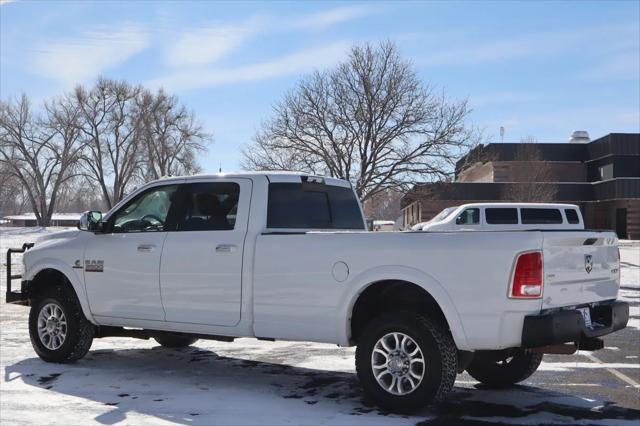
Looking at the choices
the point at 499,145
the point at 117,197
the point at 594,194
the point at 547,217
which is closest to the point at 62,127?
the point at 117,197

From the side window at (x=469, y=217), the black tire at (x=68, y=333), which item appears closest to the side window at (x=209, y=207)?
the black tire at (x=68, y=333)

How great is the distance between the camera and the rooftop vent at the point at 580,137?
56203 mm

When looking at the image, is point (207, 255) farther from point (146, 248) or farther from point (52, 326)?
point (52, 326)

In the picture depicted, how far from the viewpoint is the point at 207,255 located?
261 inches

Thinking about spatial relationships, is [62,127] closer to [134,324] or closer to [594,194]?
[594,194]

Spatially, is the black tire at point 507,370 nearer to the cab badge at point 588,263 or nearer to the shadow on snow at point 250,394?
the shadow on snow at point 250,394

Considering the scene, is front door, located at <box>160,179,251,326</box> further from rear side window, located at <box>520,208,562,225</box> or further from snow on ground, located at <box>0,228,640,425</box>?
rear side window, located at <box>520,208,562,225</box>

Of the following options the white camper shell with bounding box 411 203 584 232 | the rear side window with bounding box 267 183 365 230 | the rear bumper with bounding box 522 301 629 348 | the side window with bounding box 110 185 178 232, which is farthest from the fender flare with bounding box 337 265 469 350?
the white camper shell with bounding box 411 203 584 232

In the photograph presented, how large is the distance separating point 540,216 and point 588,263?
19125mm

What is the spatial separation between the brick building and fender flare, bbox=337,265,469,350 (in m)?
40.5

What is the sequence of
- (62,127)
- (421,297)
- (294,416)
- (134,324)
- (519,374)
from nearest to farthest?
1. (294,416)
2. (421,297)
3. (519,374)
4. (134,324)
5. (62,127)

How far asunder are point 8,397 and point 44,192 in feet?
251

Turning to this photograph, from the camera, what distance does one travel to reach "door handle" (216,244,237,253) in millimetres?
6492

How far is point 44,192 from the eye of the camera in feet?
254
